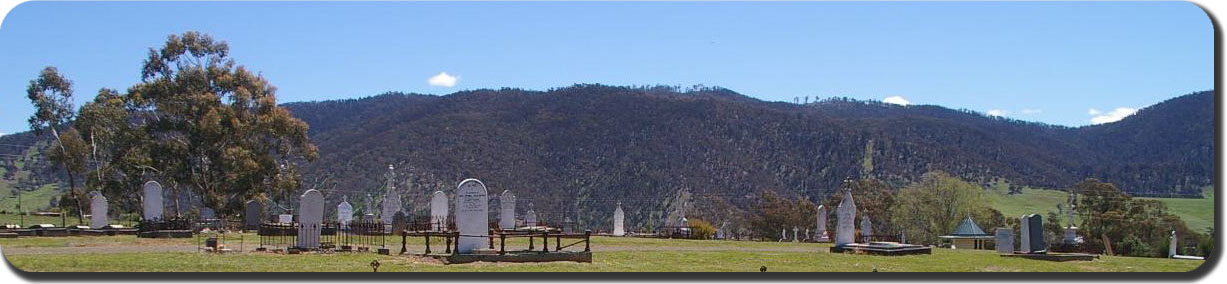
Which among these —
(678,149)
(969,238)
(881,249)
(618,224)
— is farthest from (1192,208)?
(881,249)

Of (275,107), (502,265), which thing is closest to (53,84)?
(275,107)

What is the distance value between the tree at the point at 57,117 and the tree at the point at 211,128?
289 cm

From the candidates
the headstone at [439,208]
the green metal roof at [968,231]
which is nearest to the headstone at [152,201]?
the headstone at [439,208]

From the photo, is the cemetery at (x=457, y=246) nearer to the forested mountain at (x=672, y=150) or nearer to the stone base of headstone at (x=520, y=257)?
the stone base of headstone at (x=520, y=257)

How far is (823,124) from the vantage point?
12538 centimetres

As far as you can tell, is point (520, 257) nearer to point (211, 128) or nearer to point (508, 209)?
point (508, 209)

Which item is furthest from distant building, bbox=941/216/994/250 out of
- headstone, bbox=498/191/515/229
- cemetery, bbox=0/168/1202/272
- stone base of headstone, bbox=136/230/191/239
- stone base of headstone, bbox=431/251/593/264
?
stone base of headstone, bbox=136/230/191/239

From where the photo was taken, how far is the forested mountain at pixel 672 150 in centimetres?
9775

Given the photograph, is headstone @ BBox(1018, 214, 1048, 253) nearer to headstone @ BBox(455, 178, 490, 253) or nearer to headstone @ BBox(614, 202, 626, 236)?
headstone @ BBox(455, 178, 490, 253)

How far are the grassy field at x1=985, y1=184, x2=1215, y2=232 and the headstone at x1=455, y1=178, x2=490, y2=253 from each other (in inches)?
2640

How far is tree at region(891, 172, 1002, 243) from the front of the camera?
60.5 metres

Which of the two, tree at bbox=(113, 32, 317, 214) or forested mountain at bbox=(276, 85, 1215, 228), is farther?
forested mountain at bbox=(276, 85, 1215, 228)

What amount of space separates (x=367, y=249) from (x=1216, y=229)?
52.8 feet

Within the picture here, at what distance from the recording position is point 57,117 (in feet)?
162
